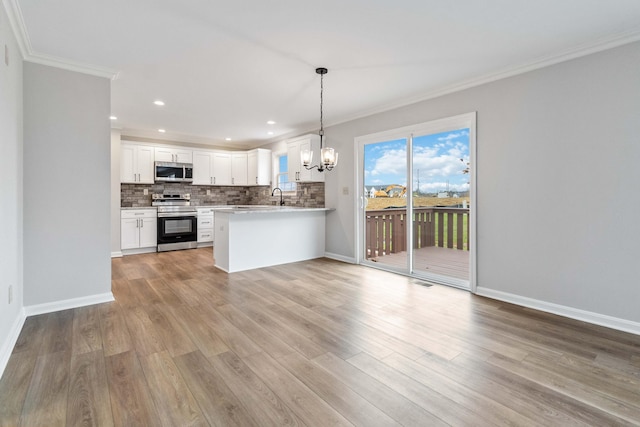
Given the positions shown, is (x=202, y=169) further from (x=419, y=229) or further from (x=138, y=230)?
(x=419, y=229)

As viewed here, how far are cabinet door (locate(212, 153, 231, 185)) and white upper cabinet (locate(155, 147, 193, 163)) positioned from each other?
58 cm

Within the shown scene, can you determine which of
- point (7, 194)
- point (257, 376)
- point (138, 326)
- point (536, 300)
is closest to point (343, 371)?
point (257, 376)

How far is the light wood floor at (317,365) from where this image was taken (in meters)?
1.67

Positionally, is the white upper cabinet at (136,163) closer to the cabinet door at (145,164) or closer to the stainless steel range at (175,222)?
the cabinet door at (145,164)

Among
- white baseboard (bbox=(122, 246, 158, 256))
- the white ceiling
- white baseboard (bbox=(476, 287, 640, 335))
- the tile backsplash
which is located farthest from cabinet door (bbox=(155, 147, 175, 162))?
white baseboard (bbox=(476, 287, 640, 335))

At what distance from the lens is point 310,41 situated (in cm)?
279

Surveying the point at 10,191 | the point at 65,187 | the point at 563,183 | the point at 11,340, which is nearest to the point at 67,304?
the point at 11,340

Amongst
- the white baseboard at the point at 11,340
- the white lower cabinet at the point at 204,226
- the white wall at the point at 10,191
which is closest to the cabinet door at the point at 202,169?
the white lower cabinet at the point at 204,226

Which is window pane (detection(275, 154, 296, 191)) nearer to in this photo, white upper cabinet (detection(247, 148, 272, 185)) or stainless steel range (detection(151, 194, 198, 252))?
white upper cabinet (detection(247, 148, 272, 185))

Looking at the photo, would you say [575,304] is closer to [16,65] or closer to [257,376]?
[257,376]

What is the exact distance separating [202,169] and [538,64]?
6.47 meters

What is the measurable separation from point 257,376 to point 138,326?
1.43 metres

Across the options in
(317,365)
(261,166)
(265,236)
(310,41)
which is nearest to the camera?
(317,365)

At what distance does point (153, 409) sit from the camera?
5.57 feet
